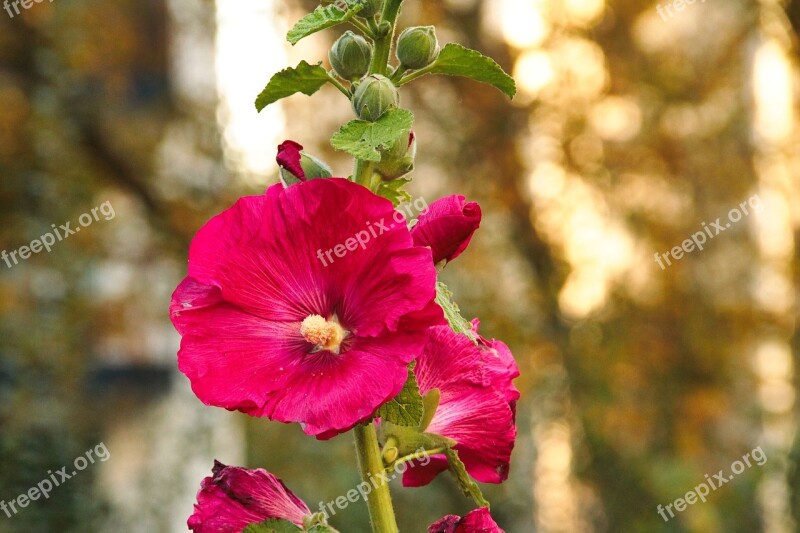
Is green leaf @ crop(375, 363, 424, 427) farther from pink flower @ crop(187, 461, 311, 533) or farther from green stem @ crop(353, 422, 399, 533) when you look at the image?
pink flower @ crop(187, 461, 311, 533)

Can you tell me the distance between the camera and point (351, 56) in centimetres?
79

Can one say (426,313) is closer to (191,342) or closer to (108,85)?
(191,342)

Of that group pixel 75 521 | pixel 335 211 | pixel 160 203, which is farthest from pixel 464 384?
pixel 160 203

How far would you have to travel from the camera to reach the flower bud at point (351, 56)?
0.79 metres

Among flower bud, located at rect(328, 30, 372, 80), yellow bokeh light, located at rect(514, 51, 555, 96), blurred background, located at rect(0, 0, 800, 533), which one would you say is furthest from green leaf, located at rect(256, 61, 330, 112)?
yellow bokeh light, located at rect(514, 51, 555, 96)

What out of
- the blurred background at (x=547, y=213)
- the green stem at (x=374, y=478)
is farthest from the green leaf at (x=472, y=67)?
the blurred background at (x=547, y=213)

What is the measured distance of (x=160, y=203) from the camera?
4.48 meters

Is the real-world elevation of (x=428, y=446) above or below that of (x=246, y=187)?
below

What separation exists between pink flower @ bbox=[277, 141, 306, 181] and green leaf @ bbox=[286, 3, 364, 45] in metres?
0.09

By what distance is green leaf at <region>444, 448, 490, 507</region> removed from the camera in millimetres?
771

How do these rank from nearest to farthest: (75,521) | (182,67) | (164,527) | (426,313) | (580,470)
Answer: (426,313) → (75,521) → (164,527) → (580,470) → (182,67)

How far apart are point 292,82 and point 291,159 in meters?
0.08

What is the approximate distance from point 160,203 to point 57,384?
124 cm

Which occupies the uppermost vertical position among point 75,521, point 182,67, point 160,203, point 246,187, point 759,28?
point 182,67
